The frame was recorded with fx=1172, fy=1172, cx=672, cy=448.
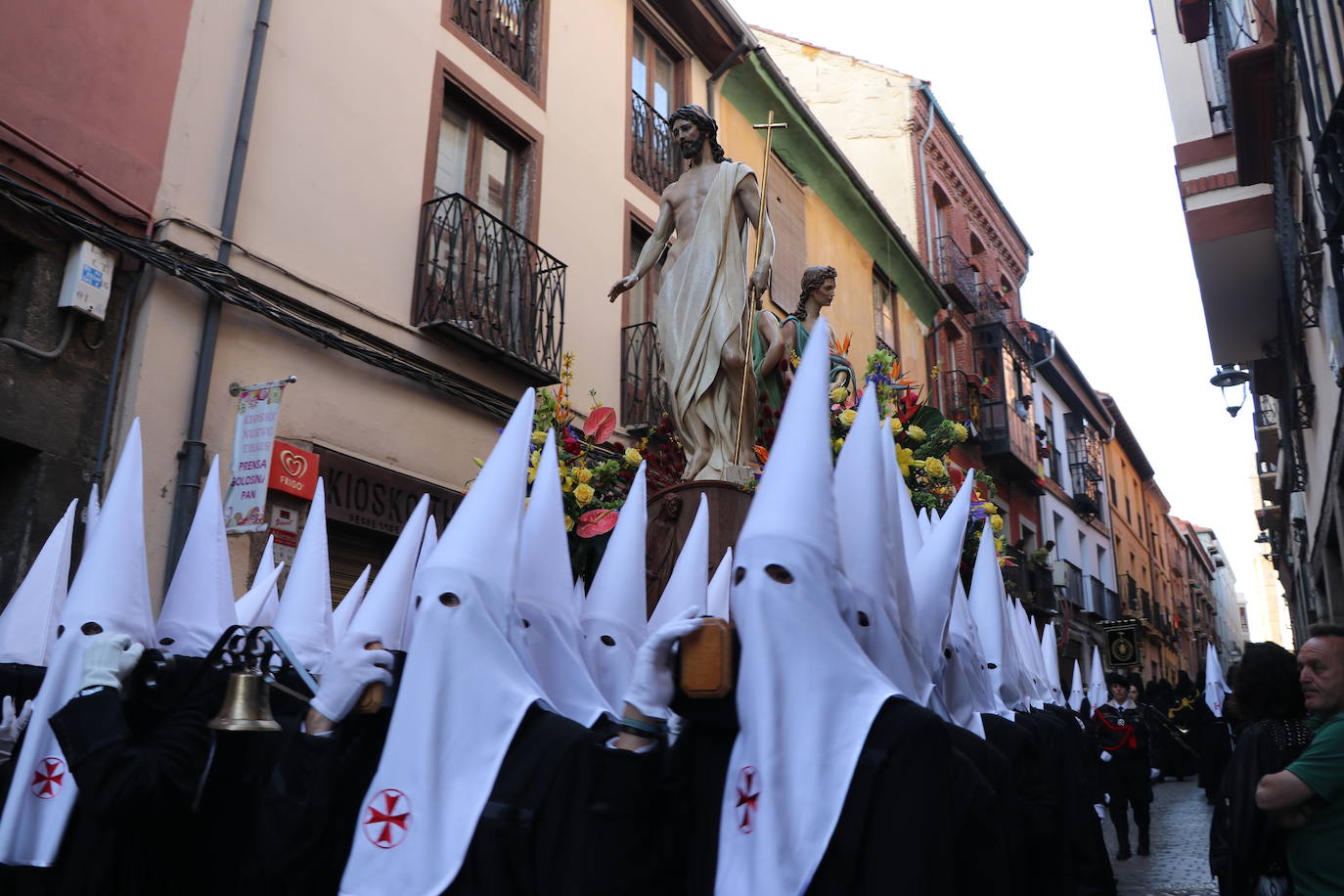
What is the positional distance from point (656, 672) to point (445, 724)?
1.95 ft

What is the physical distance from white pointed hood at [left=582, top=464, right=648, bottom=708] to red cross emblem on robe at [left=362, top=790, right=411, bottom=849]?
117 centimetres

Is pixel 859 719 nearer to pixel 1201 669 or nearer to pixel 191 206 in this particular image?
pixel 191 206

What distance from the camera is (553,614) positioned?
3535 mm

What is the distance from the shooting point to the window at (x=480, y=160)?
36.5 ft

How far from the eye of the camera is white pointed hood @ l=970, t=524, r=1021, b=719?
16.6ft

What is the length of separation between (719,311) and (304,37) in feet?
17.1

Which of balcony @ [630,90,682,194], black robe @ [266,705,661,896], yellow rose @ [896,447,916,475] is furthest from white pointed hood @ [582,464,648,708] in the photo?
balcony @ [630,90,682,194]

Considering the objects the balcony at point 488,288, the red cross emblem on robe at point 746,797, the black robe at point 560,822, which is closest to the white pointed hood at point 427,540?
the black robe at point 560,822

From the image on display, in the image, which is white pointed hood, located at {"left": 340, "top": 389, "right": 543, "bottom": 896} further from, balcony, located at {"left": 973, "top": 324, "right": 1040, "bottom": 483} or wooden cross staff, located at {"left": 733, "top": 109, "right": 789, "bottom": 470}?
balcony, located at {"left": 973, "top": 324, "right": 1040, "bottom": 483}

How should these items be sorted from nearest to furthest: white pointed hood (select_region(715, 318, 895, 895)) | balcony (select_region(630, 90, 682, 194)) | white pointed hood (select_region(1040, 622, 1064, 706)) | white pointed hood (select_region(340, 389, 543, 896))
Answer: white pointed hood (select_region(715, 318, 895, 895))
white pointed hood (select_region(340, 389, 543, 896))
white pointed hood (select_region(1040, 622, 1064, 706))
balcony (select_region(630, 90, 682, 194))

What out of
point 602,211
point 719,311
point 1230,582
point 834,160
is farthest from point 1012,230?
point 1230,582

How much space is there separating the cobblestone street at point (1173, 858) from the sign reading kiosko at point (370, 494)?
5.71m

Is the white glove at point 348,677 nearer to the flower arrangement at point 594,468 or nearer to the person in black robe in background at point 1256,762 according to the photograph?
the flower arrangement at point 594,468

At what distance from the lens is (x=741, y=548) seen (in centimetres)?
270
